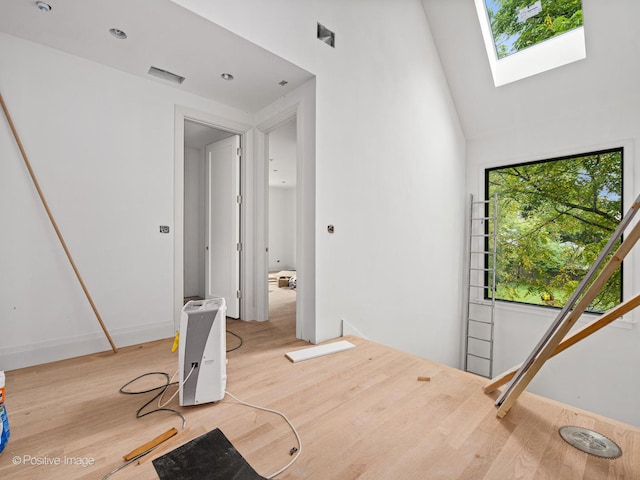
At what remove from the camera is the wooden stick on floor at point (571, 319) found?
51.6 inches

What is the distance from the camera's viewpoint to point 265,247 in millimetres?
3738

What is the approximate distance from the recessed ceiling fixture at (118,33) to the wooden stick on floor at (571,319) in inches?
126

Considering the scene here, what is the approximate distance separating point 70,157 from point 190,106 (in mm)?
1195

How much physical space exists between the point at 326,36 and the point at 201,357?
3.02 metres

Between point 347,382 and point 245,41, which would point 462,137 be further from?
point 347,382

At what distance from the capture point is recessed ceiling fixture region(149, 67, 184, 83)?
8.93 feet

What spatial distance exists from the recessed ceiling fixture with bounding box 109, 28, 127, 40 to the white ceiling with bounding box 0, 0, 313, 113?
0.09 ft

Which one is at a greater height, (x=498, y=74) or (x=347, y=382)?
(x=498, y=74)

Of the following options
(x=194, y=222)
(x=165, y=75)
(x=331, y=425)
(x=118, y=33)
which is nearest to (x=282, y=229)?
(x=194, y=222)

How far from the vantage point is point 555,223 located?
169 inches

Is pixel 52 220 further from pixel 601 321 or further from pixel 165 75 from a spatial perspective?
pixel 601 321

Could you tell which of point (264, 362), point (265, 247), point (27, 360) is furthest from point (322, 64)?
point (27, 360)

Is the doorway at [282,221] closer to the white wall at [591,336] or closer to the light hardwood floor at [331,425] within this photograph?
the light hardwood floor at [331,425]

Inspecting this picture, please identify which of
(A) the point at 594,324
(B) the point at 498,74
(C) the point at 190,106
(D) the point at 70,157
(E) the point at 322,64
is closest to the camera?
(A) the point at 594,324
